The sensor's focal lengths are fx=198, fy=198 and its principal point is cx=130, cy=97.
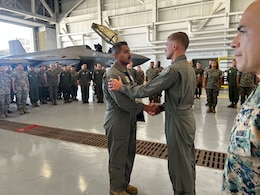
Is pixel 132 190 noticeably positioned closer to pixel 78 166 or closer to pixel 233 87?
pixel 78 166

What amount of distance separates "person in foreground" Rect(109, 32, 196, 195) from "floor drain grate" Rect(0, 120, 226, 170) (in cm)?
112

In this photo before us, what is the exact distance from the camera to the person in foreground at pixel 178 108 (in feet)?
5.83

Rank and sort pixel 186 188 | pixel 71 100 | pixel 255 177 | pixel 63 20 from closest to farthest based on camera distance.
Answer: pixel 255 177 < pixel 186 188 < pixel 71 100 < pixel 63 20

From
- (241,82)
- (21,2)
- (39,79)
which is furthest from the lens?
(21,2)

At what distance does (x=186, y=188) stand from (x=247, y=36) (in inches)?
59.4

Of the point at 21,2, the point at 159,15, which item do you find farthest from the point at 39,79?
the point at 21,2

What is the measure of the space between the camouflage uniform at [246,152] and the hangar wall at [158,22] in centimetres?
1299

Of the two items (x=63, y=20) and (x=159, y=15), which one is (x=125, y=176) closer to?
(x=159, y=15)

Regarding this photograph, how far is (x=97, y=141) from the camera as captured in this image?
3.80 m

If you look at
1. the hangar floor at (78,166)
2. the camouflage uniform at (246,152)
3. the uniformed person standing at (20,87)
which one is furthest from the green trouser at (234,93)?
the uniformed person standing at (20,87)

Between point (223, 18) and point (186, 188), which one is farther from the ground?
point (223, 18)

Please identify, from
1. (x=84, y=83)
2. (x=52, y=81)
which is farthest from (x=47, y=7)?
(x=84, y=83)

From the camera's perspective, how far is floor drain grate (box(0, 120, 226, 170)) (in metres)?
2.92

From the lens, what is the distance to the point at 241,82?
6293mm
